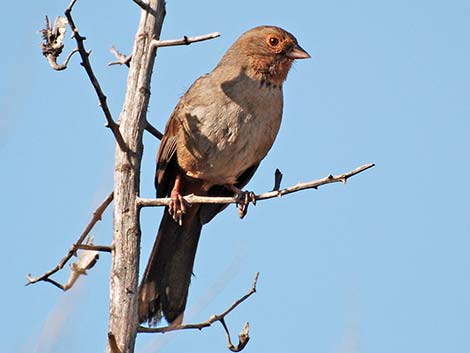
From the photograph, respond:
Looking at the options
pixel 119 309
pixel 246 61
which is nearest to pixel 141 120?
pixel 119 309

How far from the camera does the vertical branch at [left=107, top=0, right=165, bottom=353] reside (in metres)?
3.93

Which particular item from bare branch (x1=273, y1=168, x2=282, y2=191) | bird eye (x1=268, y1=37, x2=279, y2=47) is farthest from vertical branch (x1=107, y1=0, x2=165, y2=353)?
bird eye (x1=268, y1=37, x2=279, y2=47)

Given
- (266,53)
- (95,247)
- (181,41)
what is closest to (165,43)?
(181,41)

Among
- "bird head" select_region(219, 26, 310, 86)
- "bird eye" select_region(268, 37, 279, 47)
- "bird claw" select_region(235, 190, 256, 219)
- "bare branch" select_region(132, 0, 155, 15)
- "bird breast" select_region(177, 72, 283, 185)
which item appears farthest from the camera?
"bird eye" select_region(268, 37, 279, 47)

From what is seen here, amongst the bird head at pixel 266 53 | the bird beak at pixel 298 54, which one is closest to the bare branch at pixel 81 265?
the bird head at pixel 266 53

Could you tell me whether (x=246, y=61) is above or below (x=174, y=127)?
above

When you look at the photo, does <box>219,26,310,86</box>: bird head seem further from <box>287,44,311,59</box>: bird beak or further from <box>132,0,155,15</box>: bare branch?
<box>132,0,155,15</box>: bare branch

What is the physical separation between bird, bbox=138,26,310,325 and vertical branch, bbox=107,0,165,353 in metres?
1.08

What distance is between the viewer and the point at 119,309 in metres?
3.94

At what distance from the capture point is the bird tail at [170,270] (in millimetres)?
5109

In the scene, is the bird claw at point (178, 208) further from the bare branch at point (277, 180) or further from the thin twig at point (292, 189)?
the bare branch at point (277, 180)

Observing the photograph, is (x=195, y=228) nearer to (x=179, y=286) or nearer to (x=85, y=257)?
(x=179, y=286)

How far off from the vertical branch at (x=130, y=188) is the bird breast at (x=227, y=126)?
1198 mm

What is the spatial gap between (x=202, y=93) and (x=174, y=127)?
0.32 meters
